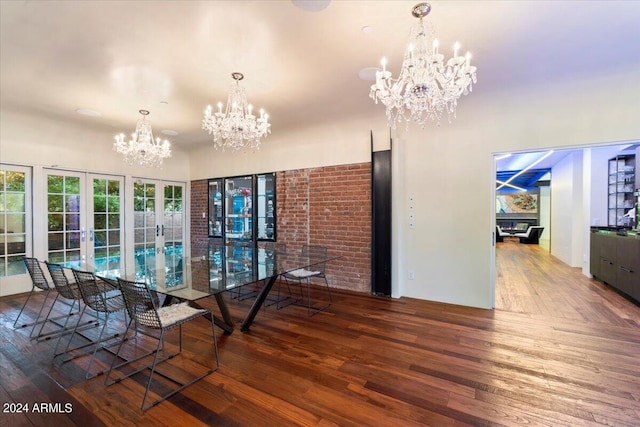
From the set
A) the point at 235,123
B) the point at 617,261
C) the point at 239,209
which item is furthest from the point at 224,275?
Answer: the point at 617,261

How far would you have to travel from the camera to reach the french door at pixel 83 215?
454 centimetres

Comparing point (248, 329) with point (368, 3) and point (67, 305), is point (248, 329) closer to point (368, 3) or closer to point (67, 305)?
point (67, 305)

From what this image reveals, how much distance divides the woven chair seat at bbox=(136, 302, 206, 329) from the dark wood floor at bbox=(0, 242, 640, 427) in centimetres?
43

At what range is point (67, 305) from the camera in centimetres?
374

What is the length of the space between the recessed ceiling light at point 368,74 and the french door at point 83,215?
4.30 metres

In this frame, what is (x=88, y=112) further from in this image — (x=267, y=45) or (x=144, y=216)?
(x=267, y=45)

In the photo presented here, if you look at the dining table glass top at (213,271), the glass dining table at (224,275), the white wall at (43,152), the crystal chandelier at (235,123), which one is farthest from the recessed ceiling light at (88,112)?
the glass dining table at (224,275)

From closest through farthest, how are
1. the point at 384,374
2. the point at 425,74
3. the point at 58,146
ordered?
the point at 425,74 < the point at 384,374 < the point at 58,146

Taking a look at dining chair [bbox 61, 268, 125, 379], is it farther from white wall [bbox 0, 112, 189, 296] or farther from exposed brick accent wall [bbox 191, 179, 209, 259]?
exposed brick accent wall [bbox 191, 179, 209, 259]

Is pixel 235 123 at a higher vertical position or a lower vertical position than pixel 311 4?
lower

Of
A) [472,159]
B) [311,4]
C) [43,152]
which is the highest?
[311,4]

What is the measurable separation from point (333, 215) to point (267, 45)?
2.75 m

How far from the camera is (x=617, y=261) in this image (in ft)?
13.3

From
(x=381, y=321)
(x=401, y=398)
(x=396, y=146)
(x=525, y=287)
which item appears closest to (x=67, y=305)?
(x=381, y=321)
